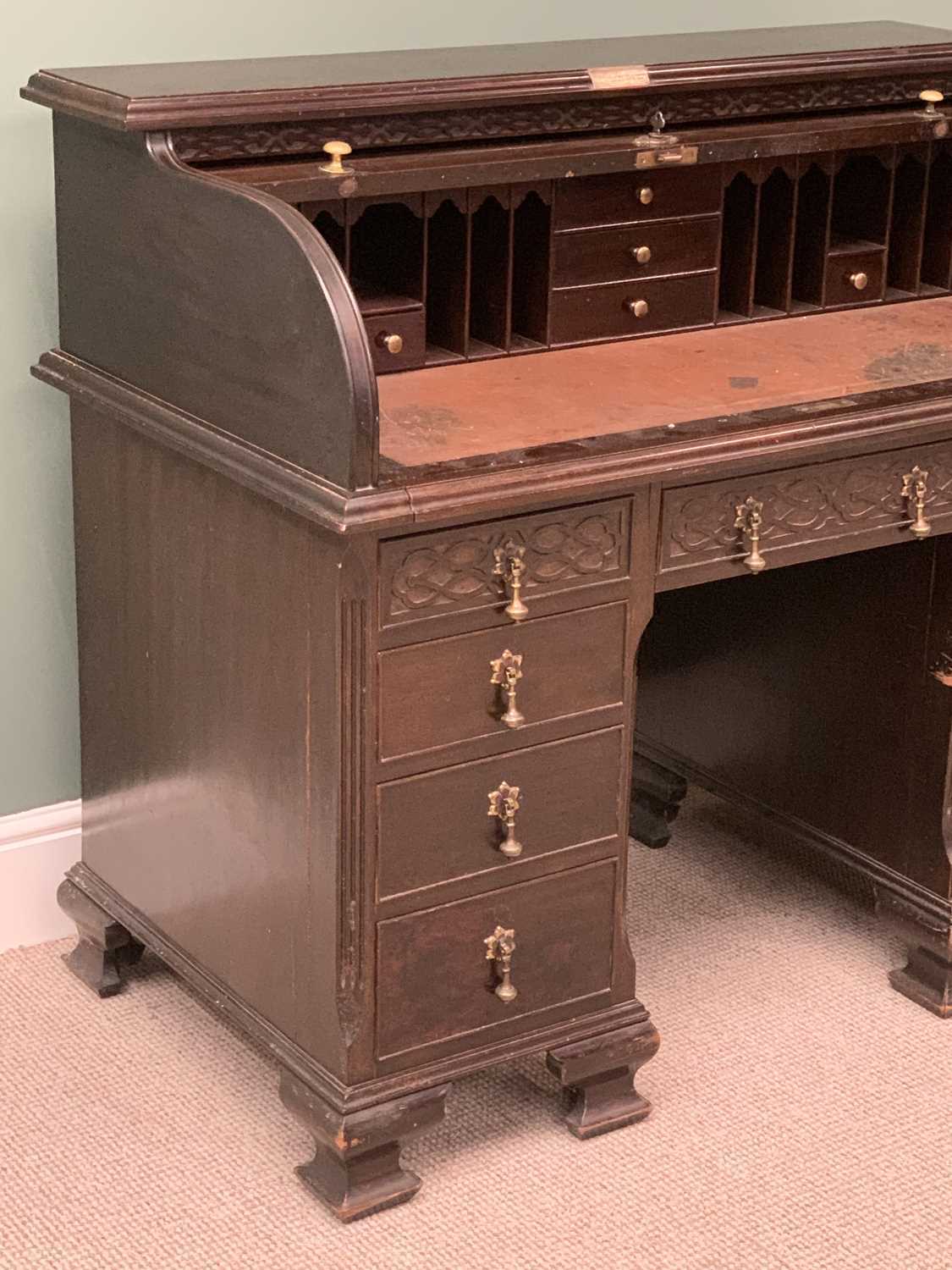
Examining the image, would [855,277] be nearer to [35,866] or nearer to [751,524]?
[751,524]

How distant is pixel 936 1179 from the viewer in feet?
7.77

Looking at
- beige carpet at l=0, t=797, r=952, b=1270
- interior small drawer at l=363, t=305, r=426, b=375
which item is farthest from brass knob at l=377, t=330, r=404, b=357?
beige carpet at l=0, t=797, r=952, b=1270

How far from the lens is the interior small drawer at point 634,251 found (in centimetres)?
249

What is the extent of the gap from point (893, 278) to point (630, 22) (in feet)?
1.78

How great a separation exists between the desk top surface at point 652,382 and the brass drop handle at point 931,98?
10.4 inches

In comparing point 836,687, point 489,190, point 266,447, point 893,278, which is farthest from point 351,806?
point 893,278

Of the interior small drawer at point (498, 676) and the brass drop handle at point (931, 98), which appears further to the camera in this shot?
the brass drop handle at point (931, 98)

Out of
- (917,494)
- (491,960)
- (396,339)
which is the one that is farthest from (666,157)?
(491,960)

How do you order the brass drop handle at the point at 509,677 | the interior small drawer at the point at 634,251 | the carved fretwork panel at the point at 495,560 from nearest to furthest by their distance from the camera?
the carved fretwork panel at the point at 495,560 < the brass drop handle at the point at 509,677 < the interior small drawer at the point at 634,251

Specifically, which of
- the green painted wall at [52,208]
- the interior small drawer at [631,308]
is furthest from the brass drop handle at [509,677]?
the green painted wall at [52,208]

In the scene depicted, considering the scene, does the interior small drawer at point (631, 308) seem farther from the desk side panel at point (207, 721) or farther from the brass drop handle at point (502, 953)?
the brass drop handle at point (502, 953)

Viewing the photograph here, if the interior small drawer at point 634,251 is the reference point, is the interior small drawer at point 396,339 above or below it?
below

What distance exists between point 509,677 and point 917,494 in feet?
1.92

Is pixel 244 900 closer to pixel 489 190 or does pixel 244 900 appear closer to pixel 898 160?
pixel 489 190
